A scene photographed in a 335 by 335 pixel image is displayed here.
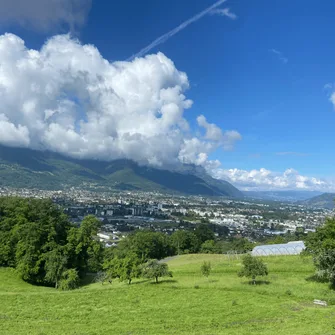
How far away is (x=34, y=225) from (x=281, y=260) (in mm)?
44712

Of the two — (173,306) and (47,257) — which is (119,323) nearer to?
(173,306)

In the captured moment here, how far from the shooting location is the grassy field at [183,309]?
23188mm

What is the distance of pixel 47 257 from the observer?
163ft

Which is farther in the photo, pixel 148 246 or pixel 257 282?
pixel 148 246

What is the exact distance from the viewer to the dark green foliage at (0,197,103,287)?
48.9 m

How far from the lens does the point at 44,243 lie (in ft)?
176

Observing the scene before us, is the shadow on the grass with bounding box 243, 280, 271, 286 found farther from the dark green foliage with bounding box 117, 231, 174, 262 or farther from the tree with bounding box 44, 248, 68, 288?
the dark green foliage with bounding box 117, 231, 174, 262

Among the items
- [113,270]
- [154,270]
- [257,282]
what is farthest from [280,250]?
[113,270]

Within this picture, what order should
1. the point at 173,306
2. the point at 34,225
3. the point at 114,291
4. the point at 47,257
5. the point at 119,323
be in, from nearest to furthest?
the point at 119,323 → the point at 173,306 → the point at 114,291 → the point at 47,257 → the point at 34,225

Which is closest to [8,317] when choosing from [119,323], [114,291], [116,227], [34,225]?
[119,323]

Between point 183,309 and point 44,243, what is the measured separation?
33.8 meters

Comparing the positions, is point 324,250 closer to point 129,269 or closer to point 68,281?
point 129,269

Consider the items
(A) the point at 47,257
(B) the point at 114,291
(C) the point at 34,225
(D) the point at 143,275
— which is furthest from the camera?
(C) the point at 34,225

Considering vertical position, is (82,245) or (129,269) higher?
(82,245)
